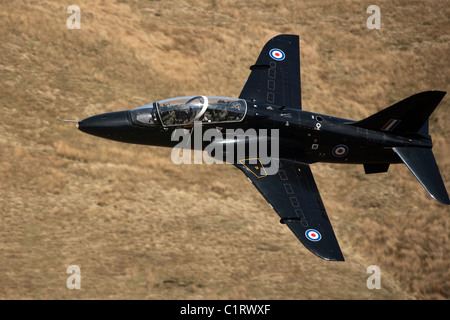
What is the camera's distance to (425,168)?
2044cm

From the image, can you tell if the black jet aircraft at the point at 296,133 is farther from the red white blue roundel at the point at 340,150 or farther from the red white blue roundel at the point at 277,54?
the red white blue roundel at the point at 277,54

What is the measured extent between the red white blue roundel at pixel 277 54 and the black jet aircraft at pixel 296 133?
11.4 feet

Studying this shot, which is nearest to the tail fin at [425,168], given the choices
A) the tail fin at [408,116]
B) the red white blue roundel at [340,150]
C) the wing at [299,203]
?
the tail fin at [408,116]

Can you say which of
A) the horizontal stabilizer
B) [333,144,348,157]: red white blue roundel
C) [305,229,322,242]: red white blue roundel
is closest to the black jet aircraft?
[333,144,348,157]: red white blue roundel

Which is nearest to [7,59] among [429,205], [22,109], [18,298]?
[22,109]

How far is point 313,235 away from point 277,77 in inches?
298

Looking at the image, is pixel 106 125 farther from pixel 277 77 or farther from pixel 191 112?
pixel 277 77

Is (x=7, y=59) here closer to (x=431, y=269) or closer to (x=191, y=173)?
(x=191, y=173)

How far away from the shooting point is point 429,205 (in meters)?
25.5

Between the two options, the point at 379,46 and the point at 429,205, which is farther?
the point at 379,46

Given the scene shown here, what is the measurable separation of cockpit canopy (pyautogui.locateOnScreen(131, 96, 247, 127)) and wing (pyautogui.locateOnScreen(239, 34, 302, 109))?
160cm

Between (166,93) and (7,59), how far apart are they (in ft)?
25.8

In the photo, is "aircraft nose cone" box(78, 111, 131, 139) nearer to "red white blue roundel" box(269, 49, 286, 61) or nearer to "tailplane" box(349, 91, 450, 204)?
"red white blue roundel" box(269, 49, 286, 61)

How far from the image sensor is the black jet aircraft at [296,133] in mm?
19812
